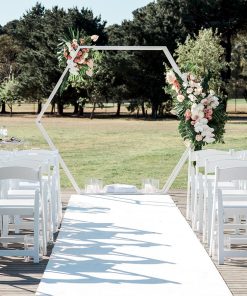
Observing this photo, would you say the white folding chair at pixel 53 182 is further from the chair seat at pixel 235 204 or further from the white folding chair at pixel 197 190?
the chair seat at pixel 235 204

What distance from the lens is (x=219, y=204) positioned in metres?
6.19

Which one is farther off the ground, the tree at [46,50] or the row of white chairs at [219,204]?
the tree at [46,50]

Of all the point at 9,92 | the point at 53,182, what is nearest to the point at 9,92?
the point at 9,92

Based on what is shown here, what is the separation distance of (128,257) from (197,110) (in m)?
3.58

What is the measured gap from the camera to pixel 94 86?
52.2 meters

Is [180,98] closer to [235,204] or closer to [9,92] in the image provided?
[235,204]

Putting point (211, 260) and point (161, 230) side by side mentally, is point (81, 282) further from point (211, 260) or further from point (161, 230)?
point (161, 230)

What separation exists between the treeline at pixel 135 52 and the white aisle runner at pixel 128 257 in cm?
3777

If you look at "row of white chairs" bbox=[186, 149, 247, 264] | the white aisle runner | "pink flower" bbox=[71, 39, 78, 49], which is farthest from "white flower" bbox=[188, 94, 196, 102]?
"pink flower" bbox=[71, 39, 78, 49]

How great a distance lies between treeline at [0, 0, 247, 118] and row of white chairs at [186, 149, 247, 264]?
38.0 meters

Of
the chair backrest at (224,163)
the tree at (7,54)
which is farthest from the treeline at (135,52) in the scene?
the chair backrest at (224,163)

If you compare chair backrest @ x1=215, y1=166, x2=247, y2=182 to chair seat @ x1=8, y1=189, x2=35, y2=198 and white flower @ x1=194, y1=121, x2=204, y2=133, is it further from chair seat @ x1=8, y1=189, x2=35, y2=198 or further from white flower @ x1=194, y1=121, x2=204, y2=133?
white flower @ x1=194, y1=121, x2=204, y2=133

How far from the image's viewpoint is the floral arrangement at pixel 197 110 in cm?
945

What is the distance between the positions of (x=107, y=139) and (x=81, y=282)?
26003 mm
